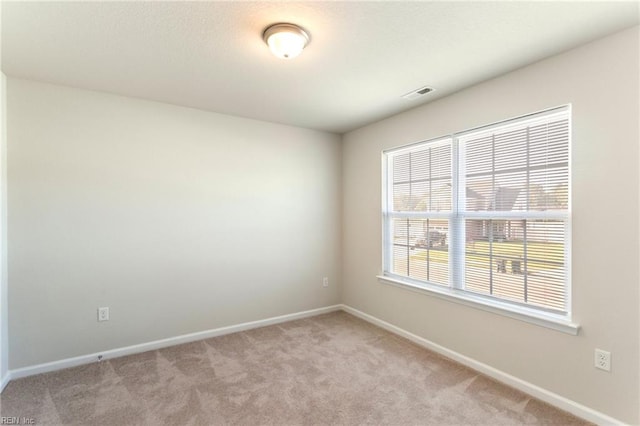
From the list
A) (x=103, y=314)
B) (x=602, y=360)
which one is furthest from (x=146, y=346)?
(x=602, y=360)

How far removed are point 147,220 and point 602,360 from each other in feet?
12.4

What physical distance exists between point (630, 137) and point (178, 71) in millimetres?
3114

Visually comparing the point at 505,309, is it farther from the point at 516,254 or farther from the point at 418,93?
the point at 418,93

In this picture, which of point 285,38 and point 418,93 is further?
point 418,93

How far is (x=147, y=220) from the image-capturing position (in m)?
3.06

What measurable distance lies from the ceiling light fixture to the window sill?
2.44 metres

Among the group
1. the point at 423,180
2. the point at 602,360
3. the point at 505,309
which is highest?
the point at 423,180

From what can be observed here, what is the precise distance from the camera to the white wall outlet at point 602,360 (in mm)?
1934

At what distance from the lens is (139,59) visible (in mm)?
2244

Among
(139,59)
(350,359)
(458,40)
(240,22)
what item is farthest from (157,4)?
(350,359)

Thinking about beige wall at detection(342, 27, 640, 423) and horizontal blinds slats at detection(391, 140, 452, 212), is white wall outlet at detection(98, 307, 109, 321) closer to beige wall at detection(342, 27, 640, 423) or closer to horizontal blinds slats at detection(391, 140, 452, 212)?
horizontal blinds slats at detection(391, 140, 452, 212)

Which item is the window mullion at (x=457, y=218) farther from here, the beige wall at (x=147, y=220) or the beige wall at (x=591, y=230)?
the beige wall at (x=147, y=220)

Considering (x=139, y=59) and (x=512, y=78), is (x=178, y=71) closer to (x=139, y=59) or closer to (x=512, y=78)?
(x=139, y=59)

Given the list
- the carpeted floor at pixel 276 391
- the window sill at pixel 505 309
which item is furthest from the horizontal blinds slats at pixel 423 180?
the carpeted floor at pixel 276 391
